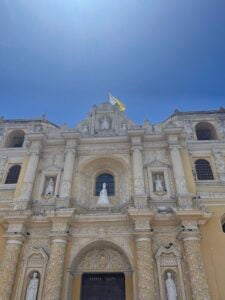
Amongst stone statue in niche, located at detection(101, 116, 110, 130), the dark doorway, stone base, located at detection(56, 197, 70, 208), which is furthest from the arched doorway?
stone statue in niche, located at detection(101, 116, 110, 130)

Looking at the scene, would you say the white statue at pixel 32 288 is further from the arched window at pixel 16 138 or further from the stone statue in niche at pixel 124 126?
the arched window at pixel 16 138

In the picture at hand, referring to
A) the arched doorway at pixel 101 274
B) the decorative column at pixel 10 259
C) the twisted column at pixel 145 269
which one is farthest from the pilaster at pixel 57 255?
the twisted column at pixel 145 269

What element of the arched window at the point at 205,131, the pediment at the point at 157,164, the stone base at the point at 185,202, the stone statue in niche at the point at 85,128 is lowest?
the stone base at the point at 185,202

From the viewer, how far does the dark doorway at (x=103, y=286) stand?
37.3 feet

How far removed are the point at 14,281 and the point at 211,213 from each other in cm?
944

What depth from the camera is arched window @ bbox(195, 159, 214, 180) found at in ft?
49.2

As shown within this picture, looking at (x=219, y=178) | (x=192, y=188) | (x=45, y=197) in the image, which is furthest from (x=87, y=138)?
(x=219, y=178)

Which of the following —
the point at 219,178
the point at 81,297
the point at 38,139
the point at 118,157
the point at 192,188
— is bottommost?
the point at 81,297

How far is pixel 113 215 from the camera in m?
12.2

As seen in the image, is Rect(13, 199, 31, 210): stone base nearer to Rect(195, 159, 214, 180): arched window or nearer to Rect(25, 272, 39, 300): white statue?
Rect(25, 272, 39, 300): white statue

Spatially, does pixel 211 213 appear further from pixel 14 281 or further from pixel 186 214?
pixel 14 281

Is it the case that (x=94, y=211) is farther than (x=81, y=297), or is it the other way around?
(x=94, y=211)

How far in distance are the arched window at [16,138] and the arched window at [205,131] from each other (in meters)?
13.0

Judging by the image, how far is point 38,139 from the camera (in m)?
16.3
